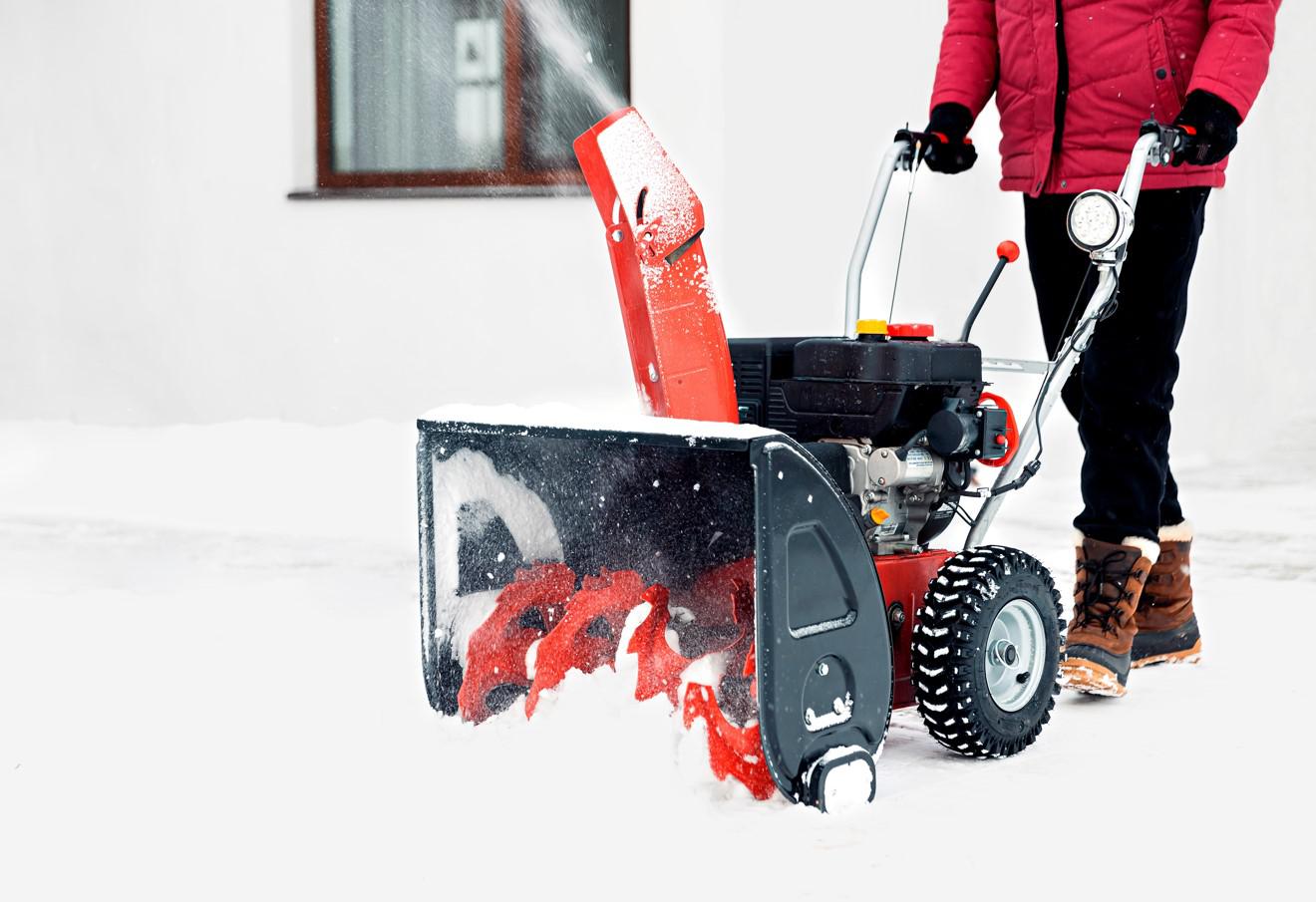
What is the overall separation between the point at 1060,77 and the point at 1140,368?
58 cm

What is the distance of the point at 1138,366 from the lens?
291cm

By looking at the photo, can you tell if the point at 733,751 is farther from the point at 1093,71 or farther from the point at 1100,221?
the point at 1093,71

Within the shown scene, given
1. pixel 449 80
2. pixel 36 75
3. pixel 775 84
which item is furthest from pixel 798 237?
pixel 36 75

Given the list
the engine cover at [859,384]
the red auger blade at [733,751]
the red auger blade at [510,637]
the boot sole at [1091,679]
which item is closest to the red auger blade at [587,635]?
the red auger blade at [510,637]

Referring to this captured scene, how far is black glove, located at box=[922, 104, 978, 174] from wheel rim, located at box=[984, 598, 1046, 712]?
0.94 m

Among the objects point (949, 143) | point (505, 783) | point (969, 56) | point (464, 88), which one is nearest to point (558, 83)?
point (464, 88)

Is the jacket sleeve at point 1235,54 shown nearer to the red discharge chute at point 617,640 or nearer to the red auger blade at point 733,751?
the red discharge chute at point 617,640

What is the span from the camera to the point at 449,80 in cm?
657

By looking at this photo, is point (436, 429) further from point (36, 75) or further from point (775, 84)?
point (36, 75)

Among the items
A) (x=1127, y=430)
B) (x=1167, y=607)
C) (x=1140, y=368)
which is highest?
(x=1140, y=368)

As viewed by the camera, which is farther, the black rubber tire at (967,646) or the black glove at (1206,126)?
the black glove at (1206,126)

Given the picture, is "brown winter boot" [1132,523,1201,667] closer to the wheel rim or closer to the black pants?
the black pants

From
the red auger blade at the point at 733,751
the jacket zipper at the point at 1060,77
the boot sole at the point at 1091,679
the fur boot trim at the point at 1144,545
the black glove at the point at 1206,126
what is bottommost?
the boot sole at the point at 1091,679

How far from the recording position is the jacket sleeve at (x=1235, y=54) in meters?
2.70
